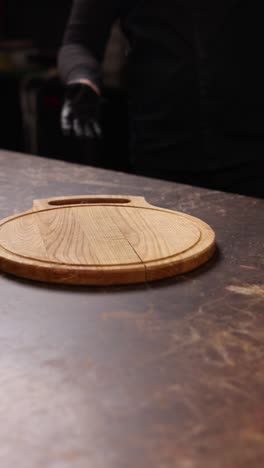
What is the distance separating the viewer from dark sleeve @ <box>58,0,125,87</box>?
2121mm

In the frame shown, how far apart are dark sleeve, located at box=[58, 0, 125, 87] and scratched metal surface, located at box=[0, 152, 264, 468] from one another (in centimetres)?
123

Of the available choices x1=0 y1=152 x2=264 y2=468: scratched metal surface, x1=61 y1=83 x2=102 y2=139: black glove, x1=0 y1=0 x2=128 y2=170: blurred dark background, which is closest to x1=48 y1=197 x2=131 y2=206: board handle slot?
x1=0 y1=152 x2=264 y2=468: scratched metal surface

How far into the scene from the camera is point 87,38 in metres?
2.24

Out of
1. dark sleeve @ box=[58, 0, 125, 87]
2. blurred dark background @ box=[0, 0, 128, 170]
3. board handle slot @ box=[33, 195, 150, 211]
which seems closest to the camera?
board handle slot @ box=[33, 195, 150, 211]

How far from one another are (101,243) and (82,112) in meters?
1.07

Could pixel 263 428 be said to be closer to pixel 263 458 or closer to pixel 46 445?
pixel 263 458

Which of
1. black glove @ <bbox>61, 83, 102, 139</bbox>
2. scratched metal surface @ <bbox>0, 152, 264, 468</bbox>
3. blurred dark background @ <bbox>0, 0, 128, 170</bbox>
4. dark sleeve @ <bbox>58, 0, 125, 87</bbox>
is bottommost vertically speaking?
blurred dark background @ <bbox>0, 0, 128, 170</bbox>

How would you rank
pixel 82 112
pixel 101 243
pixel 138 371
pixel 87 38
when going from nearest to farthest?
1. pixel 138 371
2. pixel 101 243
3. pixel 82 112
4. pixel 87 38

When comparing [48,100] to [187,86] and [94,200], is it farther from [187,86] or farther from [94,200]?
[94,200]

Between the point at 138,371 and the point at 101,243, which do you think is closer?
Answer: the point at 138,371

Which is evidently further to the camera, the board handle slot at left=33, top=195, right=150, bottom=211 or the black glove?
the black glove

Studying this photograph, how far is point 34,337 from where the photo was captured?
786mm

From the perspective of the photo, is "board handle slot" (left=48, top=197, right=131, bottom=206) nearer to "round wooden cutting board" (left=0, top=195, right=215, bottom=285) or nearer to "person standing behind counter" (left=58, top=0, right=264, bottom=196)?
"round wooden cutting board" (left=0, top=195, right=215, bottom=285)

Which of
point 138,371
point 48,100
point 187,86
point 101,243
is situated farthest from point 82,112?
point 48,100
